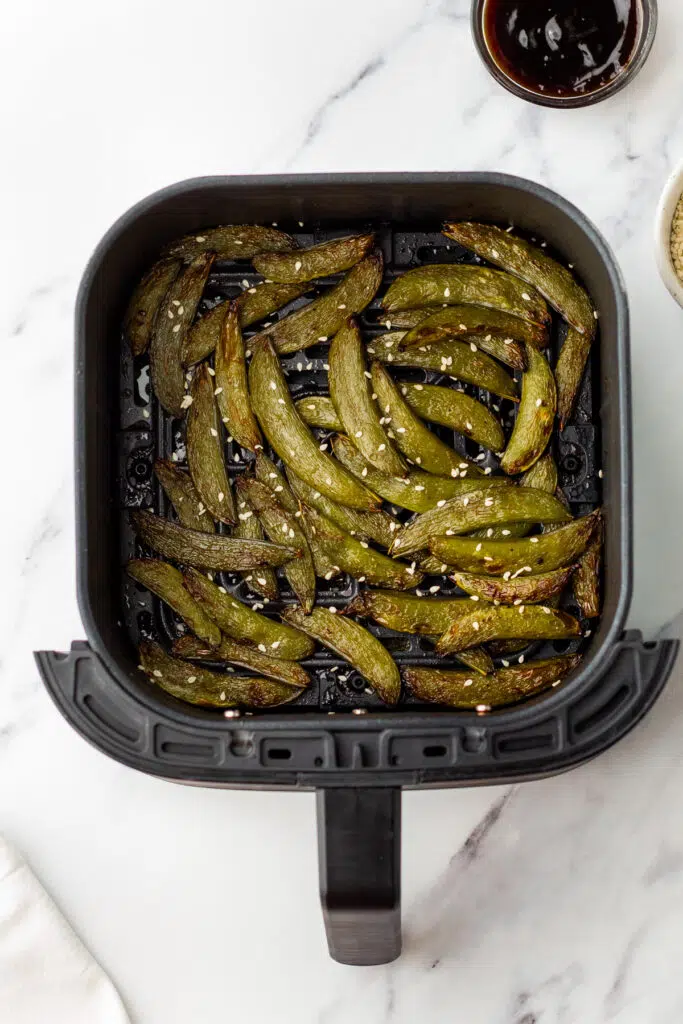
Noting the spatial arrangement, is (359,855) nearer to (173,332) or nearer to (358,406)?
(358,406)

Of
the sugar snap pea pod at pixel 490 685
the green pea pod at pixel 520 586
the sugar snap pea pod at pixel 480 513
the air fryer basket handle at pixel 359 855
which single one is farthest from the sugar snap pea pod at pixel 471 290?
the air fryer basket handle at pixel 359 855

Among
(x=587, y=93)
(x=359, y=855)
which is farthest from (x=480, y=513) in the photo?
(x=587, y=93)

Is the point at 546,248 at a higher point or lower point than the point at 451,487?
higher

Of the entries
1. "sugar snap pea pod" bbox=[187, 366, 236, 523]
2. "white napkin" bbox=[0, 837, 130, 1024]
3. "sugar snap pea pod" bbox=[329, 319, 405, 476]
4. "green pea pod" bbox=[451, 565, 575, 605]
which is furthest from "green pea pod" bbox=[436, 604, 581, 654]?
"white napkin" bbox=[0, 837, 130, 1024]

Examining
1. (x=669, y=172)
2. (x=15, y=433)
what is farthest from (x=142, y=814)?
(x=669, y=172)

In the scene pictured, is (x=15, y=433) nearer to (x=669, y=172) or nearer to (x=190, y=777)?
(x=190, y=777)

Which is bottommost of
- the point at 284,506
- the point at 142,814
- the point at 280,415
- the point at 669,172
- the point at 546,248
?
the point at 142,814

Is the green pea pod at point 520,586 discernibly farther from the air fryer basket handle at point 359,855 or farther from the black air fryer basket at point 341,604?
the air fryer basket handle at point 359,855
